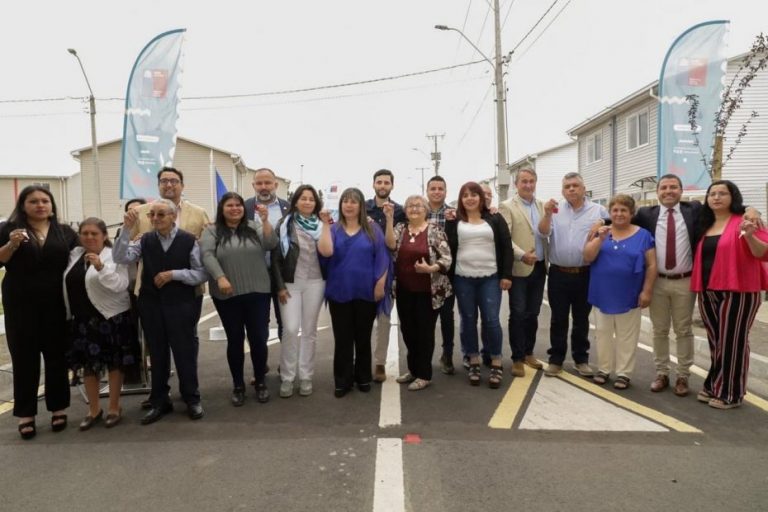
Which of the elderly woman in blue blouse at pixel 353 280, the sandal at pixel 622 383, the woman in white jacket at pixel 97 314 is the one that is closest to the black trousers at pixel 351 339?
the elderly woman in blue blouse at pixel 353 280

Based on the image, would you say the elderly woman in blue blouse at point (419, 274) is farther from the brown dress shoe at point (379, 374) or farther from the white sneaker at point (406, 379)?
the brown dress shoe at point (379, 374)

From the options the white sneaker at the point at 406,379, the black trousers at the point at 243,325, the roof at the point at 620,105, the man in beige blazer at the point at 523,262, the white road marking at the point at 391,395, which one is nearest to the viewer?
the white road marking at the point at 391,395

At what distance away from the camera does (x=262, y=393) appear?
4449 millimetres

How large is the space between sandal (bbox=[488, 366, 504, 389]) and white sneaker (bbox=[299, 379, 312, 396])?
169cm

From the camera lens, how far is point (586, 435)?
Answer: 3.64 meters

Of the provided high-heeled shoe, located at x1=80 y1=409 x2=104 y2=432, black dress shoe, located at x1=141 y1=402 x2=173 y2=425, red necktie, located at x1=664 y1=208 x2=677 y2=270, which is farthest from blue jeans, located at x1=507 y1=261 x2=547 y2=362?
high-heeled shoe, located at x1=80 y1=409 x2=104 y2=432

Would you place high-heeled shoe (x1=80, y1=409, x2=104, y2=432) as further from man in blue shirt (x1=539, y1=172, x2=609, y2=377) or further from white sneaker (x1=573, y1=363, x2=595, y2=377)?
white sneaker (x1=573, y1=363, x2=595, y2=377)

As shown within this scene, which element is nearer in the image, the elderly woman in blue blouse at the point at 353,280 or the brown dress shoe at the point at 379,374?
the elderly woman in blue blouse at the point at 353,280

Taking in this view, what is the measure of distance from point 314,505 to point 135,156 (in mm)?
9657

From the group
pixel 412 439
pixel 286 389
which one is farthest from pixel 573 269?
pixel 286 389

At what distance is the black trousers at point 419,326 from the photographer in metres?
4.66

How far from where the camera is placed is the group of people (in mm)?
3883

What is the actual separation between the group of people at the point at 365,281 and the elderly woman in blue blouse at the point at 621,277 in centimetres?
2

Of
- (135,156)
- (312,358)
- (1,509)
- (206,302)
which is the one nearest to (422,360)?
(312,358)
